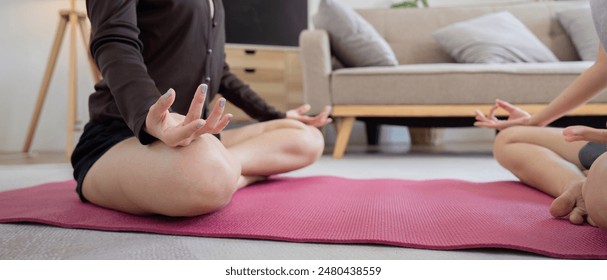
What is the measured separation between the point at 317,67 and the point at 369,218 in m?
1.51

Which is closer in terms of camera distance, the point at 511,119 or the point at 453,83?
the point at 511,119

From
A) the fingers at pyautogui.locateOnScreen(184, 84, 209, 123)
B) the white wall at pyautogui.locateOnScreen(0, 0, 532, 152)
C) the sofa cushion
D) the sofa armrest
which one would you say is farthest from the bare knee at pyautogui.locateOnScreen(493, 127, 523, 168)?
the white wall at pyautogui.locateOnScreen(0, 0, 532, 152)

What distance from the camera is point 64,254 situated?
1.85ft

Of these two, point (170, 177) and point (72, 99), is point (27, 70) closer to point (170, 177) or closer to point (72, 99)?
point (72, 99)

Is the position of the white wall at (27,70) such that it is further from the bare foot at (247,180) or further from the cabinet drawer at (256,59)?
the bare foot at (247,180)

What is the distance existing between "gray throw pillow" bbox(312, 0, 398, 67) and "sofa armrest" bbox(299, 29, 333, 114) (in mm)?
111

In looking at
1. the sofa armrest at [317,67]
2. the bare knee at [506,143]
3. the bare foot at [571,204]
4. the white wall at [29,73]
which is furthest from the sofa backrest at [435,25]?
the bare foot at [571,204]

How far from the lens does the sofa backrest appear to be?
2654 millimetres

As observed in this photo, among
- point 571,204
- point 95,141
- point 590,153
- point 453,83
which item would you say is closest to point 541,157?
point 590,153

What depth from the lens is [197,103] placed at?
1.80 ft
